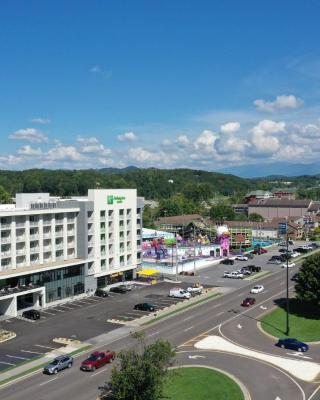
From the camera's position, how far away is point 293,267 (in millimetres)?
127312

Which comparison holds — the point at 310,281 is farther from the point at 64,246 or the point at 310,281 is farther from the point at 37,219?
the point at 37,219

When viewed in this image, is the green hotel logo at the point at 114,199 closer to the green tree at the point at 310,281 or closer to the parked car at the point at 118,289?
the parked car at the point at 118,289

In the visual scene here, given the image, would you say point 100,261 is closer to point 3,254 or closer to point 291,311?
point 3,254

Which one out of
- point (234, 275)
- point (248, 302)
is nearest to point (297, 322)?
point (248, 302)

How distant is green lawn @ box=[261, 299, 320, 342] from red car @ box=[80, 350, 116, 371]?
972 inches

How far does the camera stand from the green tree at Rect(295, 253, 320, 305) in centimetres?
7588

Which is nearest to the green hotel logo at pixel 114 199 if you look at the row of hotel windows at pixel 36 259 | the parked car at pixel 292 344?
the row of hotel windows at pixel 36 259

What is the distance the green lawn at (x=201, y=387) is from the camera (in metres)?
47.9

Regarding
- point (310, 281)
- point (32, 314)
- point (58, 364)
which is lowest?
point (32, 314)

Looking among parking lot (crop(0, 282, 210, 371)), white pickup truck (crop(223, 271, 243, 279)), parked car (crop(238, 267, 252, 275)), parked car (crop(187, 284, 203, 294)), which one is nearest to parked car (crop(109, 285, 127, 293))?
parking lot (crop(0, 282, 210, 371))

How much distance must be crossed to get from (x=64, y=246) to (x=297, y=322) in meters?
→ 44.4

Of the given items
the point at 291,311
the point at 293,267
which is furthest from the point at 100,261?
the point at 293,267

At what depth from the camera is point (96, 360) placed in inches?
2186

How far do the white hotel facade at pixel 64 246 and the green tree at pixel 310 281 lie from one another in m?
40.0
